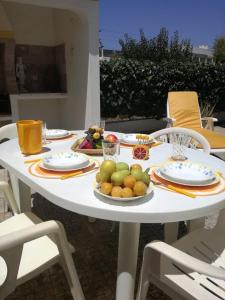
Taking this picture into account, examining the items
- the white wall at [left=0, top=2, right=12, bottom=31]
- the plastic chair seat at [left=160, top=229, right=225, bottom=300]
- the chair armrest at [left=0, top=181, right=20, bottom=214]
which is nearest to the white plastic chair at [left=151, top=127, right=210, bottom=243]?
the plastic chair seat at [left=160, top=229, right=225, bottom=300]

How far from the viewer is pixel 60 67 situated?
5.42m

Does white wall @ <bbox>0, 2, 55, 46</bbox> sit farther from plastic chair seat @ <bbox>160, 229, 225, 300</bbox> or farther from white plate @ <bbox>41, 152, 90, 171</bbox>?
plastic chair seat @ <bbox>160, 229, 225, 300</bbox>

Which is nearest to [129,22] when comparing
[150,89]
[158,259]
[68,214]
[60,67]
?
[150,89]

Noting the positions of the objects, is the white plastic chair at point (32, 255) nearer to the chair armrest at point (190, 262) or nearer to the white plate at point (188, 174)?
the chair armrest at point (190, 262)

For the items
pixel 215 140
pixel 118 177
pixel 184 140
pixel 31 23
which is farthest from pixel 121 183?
pixel 31 23

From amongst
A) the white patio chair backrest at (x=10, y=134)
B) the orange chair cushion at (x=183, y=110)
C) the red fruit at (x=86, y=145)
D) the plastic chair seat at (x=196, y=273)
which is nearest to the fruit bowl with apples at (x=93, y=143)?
the red fruit at (x=86, y=145)

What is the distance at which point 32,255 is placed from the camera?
4.29 ft

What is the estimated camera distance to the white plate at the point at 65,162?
1399 mm

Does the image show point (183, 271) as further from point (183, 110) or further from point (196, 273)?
point (183, 110)

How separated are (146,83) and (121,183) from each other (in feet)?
20.9

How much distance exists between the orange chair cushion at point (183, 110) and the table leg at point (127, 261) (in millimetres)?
3595

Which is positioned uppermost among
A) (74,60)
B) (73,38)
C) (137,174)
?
(73,38)

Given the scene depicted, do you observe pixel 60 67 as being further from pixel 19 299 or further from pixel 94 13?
pixel 19 299

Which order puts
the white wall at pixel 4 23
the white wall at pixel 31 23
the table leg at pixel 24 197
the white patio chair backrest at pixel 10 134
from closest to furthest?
the table leg at pixel 24 197 → the white patio chair backrest at pixel 10 134 → the white wall at pixel 4 23 → the white wall at pixel 31 23
